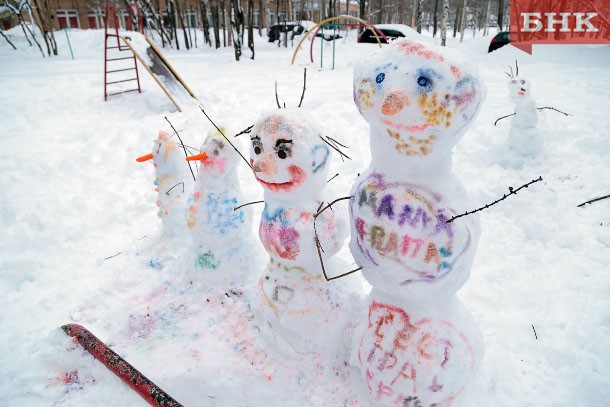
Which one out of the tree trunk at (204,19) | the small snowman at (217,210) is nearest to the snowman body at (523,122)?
the small snowman at (217,210)

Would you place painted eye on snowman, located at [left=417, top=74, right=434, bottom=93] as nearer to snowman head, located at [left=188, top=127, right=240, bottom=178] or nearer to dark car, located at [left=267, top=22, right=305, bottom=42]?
snowman head, located at [left=188, top=127, right=240, bottom=178]

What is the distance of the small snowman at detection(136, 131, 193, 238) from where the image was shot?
3.20 metres

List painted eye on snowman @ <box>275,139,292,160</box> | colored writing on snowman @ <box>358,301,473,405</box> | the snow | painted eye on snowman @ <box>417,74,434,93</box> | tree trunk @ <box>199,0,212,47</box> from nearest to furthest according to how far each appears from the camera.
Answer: painted eye on snowman @ <box>417,74,434,93</box> → colored writing on snowman @ <box>358,301,473,405</box> → painted eye on snowman @ <box>275,139,292,160</box> → the snow → tree trunk @ <box>199,0,212,47</box>

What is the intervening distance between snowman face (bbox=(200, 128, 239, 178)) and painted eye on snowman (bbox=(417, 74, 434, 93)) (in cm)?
150

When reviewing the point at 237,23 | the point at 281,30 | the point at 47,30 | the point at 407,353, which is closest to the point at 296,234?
the point at 407,353

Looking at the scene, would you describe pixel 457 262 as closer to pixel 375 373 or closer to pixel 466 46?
pixel 375 373

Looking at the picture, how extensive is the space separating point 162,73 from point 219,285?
5834mm

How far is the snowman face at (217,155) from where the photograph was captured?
104 inches

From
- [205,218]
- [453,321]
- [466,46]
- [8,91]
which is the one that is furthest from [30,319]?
[466,46]

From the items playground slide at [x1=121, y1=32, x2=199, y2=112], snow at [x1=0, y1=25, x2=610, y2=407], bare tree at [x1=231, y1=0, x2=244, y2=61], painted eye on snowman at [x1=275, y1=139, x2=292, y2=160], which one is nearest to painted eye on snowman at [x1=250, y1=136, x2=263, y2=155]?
painted eye on snowman at [x1=275, y1=139, x2=292, y2=160]

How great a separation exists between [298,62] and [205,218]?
32.1 feet

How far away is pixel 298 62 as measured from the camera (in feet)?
38.0

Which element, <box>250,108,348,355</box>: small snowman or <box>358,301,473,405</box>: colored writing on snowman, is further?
<box>250,108,348,355</box>: small snowman

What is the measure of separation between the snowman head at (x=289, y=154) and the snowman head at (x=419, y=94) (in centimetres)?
44
